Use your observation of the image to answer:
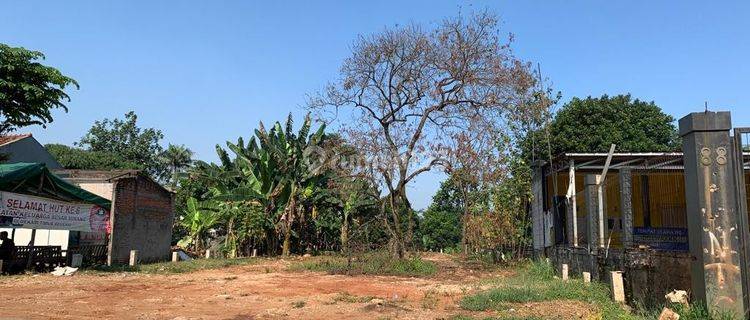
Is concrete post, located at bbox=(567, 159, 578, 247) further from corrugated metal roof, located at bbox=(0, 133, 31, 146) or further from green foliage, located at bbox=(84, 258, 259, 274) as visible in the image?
corrugated metal roof, located at bbox=(0, 133, 31, 146)

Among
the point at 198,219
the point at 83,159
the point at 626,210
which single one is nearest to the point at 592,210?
the point at 626,210

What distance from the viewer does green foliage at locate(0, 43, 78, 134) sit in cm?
→ 1850

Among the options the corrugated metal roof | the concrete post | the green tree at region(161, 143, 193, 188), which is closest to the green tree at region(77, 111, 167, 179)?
the green tree at region(161, 143, 193, 188)

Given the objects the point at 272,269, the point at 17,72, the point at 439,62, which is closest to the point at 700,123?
the point at 439,62

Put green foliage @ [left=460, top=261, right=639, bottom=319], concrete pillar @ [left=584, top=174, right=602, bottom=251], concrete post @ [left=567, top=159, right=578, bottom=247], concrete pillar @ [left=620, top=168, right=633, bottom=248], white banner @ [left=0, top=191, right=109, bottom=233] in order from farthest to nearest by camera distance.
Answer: white banner @ [left=0, top=191, right=109, bottom=233] < concrete post @ [left=567, top=159, right=578, bottom=247] < concrete pillar @ [left=584, top=174, right=602, bottom=251] < concrete pillar @ [left=620, top=168, right=633, bottom=248] < green foliage @ [left=460, top=261, right=639, bottom=319]

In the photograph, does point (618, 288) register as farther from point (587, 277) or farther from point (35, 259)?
point (35, 259)

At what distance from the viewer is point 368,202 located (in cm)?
2777

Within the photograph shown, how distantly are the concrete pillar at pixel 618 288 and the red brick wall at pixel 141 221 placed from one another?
15915mm

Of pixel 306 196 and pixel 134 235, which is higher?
pixel 306 196

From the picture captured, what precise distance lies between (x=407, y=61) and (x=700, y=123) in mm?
11903

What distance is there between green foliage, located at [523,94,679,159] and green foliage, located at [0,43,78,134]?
67.7 ft

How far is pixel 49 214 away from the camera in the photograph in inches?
615

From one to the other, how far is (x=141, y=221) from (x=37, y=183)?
5.81m

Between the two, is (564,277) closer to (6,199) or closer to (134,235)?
(6,199)
